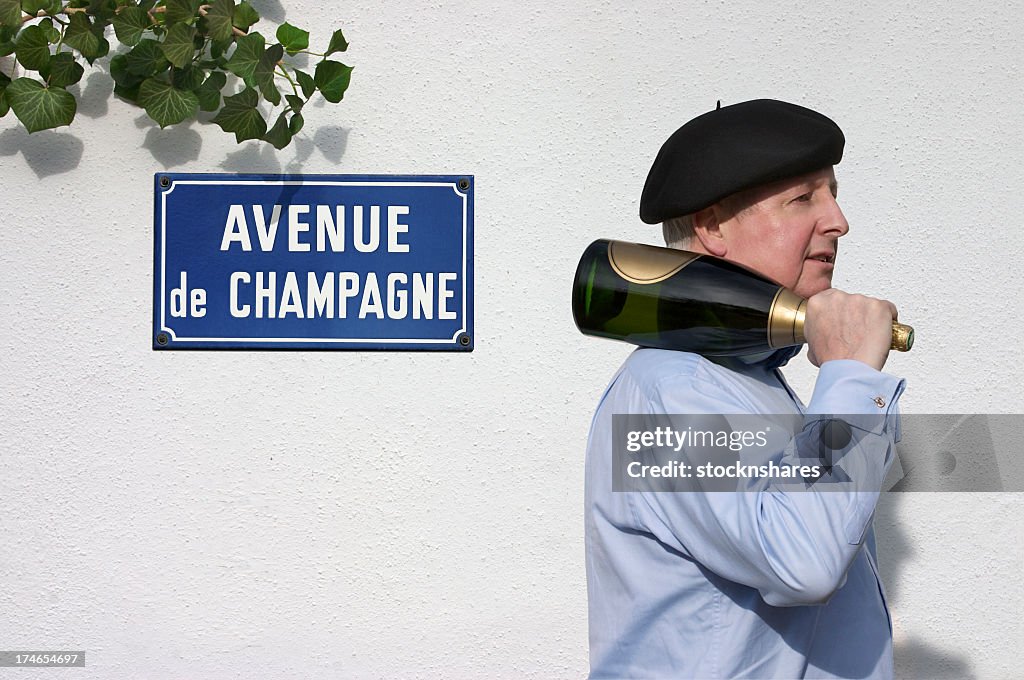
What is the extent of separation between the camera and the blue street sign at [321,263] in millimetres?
2693

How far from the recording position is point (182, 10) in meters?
2.57

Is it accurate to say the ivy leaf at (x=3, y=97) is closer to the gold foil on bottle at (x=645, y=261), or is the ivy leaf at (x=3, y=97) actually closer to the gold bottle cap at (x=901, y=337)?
the gold foil on bottle at (x=645, y=261)

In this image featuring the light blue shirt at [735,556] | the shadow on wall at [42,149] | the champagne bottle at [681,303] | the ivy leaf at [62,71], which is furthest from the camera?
the shadow on wall at [42,149]

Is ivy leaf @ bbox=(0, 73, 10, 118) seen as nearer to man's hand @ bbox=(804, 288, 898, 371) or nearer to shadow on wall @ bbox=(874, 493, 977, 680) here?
man's hand @ bbox=(804, 288, 898, 371)

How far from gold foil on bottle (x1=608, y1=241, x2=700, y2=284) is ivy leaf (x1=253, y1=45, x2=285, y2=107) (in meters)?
1.23

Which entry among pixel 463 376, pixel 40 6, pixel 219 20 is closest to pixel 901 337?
pixel 463 376

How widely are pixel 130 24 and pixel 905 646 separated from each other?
2.40 m

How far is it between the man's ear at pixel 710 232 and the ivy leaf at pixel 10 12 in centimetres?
186

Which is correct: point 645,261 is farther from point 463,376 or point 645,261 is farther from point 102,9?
point 102,9

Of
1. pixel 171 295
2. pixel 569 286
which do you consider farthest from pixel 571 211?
pixel 171 295

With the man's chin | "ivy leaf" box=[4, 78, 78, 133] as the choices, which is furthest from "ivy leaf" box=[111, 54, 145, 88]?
the man's chin

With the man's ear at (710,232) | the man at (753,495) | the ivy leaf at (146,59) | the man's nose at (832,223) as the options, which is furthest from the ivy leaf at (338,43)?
the man's nose at (832,223)

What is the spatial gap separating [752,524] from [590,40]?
172cm

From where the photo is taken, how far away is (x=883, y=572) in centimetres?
272
